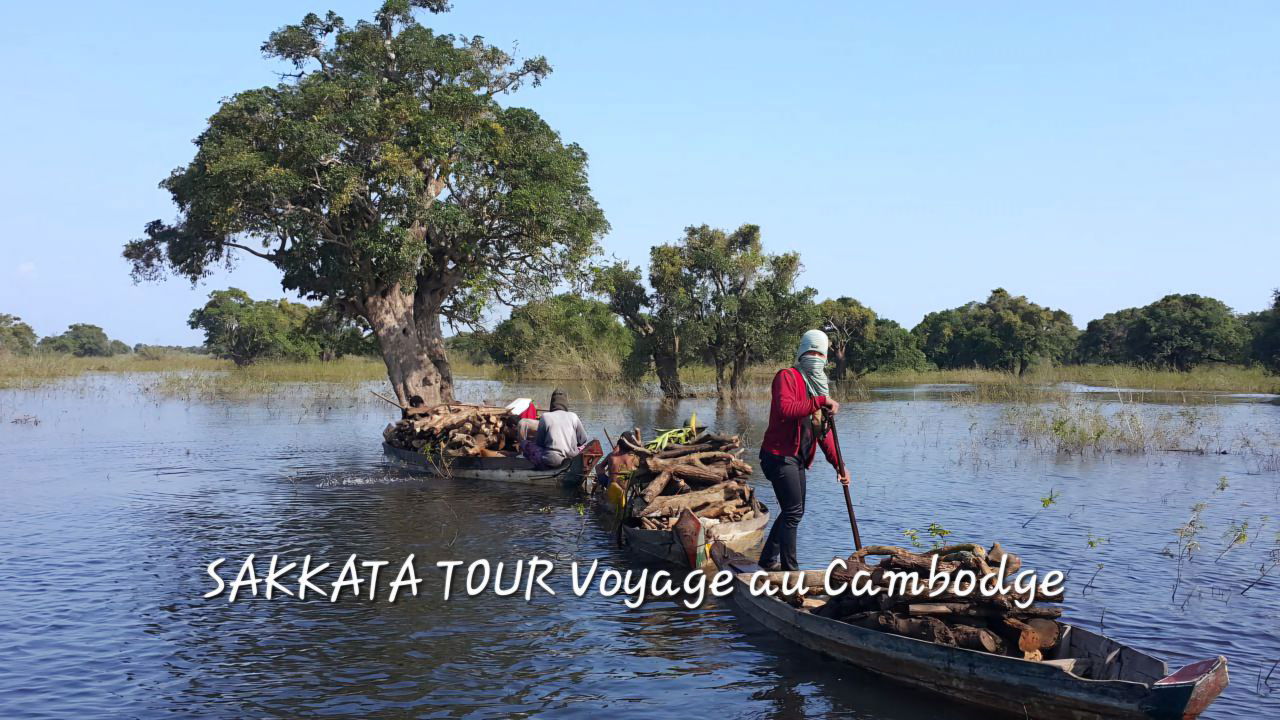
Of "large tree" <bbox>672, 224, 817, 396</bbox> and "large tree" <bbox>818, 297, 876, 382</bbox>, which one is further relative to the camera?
"large tree" <bbox>818, 297, 876, 382</bbox>

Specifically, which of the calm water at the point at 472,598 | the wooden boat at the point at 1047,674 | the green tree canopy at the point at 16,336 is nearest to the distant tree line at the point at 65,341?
the green tree canopy at the point at 16,336

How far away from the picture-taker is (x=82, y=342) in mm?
100750

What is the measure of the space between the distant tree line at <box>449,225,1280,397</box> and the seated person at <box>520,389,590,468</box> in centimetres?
1090

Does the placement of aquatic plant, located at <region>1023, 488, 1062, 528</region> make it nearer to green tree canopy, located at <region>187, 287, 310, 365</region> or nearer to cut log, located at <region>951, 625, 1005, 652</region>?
cut log, located at <region>951, 625, 1005, 652</region>

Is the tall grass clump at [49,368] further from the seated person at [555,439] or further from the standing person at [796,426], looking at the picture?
the standing person at [796,426]

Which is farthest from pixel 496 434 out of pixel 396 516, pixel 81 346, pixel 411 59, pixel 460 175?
pixel 81 346

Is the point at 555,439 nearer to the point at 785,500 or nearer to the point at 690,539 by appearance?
the point at 690,539

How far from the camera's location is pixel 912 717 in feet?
21.4

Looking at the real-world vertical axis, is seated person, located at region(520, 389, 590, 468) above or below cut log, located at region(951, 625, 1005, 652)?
above

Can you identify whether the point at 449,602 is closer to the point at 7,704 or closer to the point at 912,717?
the point at 7,704

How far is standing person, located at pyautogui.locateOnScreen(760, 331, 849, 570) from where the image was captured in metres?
8.57

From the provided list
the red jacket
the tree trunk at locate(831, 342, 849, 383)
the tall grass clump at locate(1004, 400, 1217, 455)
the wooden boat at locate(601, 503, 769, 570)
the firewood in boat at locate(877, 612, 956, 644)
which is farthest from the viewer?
the tree trunk at locate(831, 342, 849, 383)

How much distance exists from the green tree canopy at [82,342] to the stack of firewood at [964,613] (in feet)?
335

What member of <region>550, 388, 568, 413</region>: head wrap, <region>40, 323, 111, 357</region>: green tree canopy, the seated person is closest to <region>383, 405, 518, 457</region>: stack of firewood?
the seated person
